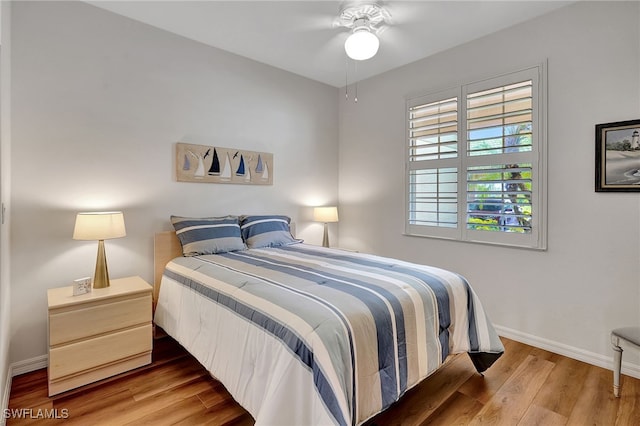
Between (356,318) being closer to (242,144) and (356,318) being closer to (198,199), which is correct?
(198,199)

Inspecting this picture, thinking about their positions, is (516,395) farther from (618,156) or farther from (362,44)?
(362,44)

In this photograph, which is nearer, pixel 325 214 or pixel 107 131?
pixel 107 131

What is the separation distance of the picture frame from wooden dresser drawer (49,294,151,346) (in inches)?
6.0

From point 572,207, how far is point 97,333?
3529 millimetres

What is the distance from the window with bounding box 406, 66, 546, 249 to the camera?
264cm

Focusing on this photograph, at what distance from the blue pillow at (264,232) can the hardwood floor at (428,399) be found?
1157mm

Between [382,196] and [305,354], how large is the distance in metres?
2.78

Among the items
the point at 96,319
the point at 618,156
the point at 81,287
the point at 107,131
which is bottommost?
the point at 96,319

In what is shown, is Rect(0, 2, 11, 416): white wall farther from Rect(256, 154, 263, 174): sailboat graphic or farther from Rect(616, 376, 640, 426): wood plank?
Rect(616, 376, 640, 426): wood plank

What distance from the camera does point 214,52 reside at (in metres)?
3.16

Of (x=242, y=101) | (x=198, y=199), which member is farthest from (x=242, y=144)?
(x=198, y=199)

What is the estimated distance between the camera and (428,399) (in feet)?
6.30

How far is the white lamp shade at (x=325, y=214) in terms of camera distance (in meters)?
3.84

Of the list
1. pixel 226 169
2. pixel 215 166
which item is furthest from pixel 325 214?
pixel 215 166
